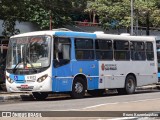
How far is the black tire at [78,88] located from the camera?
2162 cm

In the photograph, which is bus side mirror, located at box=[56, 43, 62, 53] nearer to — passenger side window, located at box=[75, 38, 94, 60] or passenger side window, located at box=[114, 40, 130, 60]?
passenger side window, located at box=[75, 38, 94, 60]

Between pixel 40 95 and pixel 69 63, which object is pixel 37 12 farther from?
pixel 69 63

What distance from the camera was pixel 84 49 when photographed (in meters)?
22.3

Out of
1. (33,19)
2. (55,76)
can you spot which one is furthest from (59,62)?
(33,19)

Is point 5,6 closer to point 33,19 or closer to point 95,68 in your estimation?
point 95,68

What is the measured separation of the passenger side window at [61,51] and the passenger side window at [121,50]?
3.57 meters

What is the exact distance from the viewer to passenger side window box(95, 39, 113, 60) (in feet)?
75.7

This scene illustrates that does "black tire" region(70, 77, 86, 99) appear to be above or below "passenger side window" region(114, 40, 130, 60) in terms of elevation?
below

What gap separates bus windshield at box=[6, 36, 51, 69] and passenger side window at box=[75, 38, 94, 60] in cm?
173

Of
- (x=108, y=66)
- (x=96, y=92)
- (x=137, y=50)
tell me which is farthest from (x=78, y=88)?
(x=137, y=50)

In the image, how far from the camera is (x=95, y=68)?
74.9 ft

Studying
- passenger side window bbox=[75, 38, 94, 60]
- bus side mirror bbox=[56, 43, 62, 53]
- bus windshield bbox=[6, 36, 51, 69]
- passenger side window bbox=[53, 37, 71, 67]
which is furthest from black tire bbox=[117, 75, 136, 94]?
bus windshield bbox=[6, 36, 51, 69]

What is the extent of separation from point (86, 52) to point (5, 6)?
6.49 m

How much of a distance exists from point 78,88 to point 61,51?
1957 millimetres
